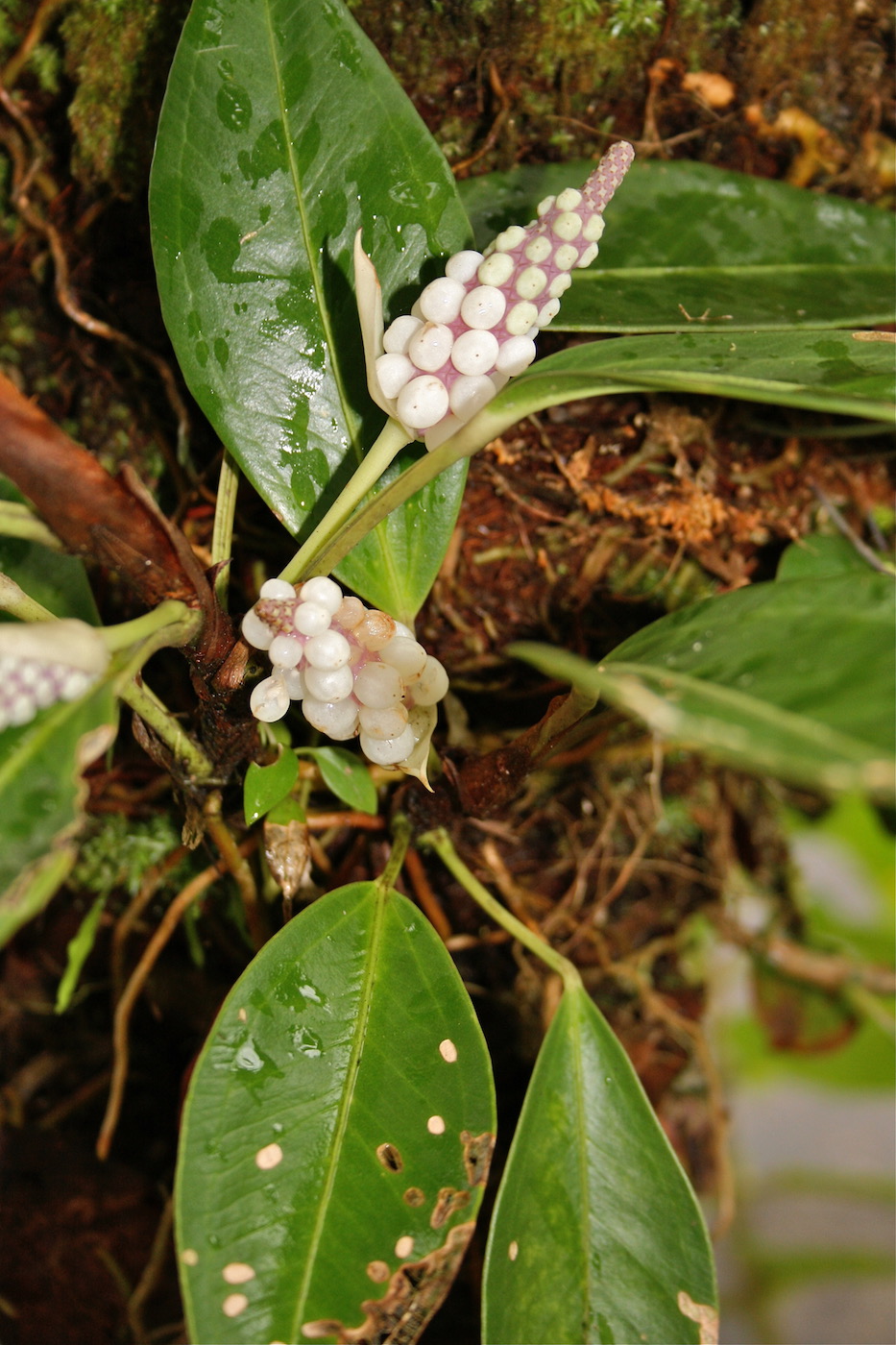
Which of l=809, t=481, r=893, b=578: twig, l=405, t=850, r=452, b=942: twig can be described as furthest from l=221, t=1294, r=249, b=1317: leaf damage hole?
l=809, t=481, r=893, b=578: twig

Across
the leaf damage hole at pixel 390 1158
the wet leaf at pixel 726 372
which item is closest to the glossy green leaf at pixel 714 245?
the wet leaf at pixel 726 372

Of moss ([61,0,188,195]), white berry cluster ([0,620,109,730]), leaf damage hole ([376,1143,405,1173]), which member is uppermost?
moss ([61,0,188,195])

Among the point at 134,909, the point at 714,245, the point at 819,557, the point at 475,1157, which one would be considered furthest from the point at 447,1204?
the point at 714,245

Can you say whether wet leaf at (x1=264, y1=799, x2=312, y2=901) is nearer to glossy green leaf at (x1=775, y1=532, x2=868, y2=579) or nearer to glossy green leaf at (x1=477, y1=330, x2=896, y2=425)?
glossy green leaf at (x1=477, y1=330, x2=896, y2=425)

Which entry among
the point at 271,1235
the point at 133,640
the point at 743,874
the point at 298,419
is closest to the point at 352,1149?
the point at 271,1235

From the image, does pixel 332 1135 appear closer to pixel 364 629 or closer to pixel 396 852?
pixel 396 852
